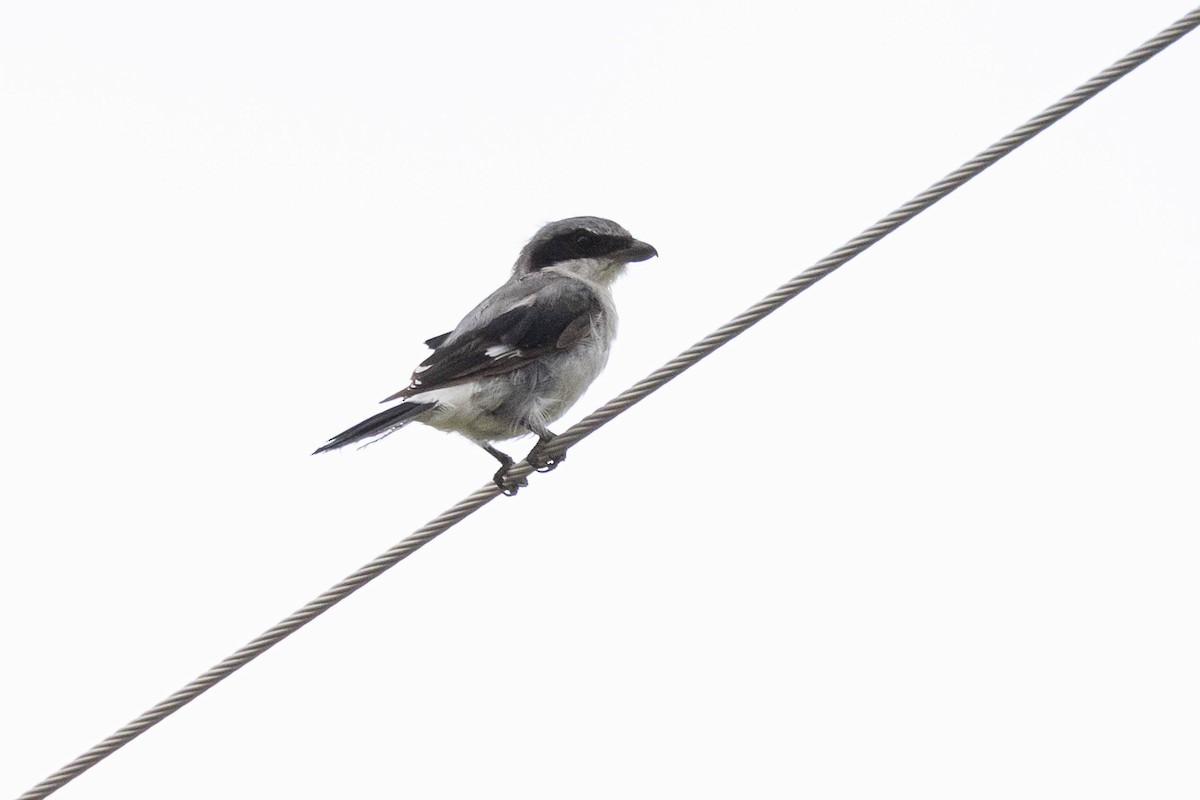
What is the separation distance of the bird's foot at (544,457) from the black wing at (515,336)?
389 mm

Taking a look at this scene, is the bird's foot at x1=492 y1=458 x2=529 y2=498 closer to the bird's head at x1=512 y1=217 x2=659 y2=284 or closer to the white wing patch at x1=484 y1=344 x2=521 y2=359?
the white wing patch at x1=484 y1=344 x2=521 y2=359

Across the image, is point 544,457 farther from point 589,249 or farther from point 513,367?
point 589,249

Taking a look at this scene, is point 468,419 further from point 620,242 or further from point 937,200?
point 937,200

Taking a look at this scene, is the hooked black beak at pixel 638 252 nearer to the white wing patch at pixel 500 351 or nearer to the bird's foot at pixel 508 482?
the white wing patch at pixel 500 351

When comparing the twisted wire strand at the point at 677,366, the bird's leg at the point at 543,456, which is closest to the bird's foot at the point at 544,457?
the bird's leg at the point at 543,456

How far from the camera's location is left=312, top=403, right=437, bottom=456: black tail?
17.6 feet

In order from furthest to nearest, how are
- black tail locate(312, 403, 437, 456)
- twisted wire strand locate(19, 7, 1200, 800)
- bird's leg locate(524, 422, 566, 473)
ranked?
bird's leg locate(524, 422, 566, 473) < black tail locate(312, 403, 437, 456) < twisted wire strand locate(19, 7, 1200, 800)

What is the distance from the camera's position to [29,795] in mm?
3934

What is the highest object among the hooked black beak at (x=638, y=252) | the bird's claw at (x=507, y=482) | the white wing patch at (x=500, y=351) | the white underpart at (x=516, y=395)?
the hooked black beak at (x=638, y=252)

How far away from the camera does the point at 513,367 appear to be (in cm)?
610

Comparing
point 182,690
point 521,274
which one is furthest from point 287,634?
point 521,274

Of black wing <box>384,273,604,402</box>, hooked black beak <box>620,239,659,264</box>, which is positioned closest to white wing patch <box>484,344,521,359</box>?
black wing <box>384,273,604,402</box>

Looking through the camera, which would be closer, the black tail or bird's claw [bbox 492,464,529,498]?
the black tail

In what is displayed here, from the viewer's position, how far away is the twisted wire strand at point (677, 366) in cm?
402
